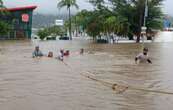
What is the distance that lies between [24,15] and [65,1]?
12.4m

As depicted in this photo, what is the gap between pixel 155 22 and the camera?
77.8 m

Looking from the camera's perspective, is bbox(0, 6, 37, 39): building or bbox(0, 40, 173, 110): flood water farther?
bbox(0, 6, 37, 39): building

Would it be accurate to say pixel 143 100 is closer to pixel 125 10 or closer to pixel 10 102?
pixel 10 102

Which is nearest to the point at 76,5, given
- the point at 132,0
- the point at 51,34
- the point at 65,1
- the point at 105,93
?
the point at 65,1

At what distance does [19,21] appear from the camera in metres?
95.8

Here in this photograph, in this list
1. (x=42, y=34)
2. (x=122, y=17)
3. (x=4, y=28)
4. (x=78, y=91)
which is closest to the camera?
(x=78, y=91)

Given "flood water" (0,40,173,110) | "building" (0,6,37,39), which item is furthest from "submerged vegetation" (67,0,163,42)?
"flood water" (0,40,173,110)

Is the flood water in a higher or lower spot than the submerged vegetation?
lower

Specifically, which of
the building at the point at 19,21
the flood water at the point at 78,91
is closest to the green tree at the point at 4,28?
the building at the point at 19,21

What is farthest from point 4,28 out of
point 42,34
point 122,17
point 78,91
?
point 78,91

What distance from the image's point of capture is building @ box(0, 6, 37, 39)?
94.2 meters

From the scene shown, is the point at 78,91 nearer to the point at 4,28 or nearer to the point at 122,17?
the point at 122,17

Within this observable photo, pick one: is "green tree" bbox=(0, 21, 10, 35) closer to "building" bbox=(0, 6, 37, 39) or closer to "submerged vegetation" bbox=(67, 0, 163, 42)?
"building" bbox=(0, 6, 37, 39)

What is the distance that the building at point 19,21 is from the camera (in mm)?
94156
